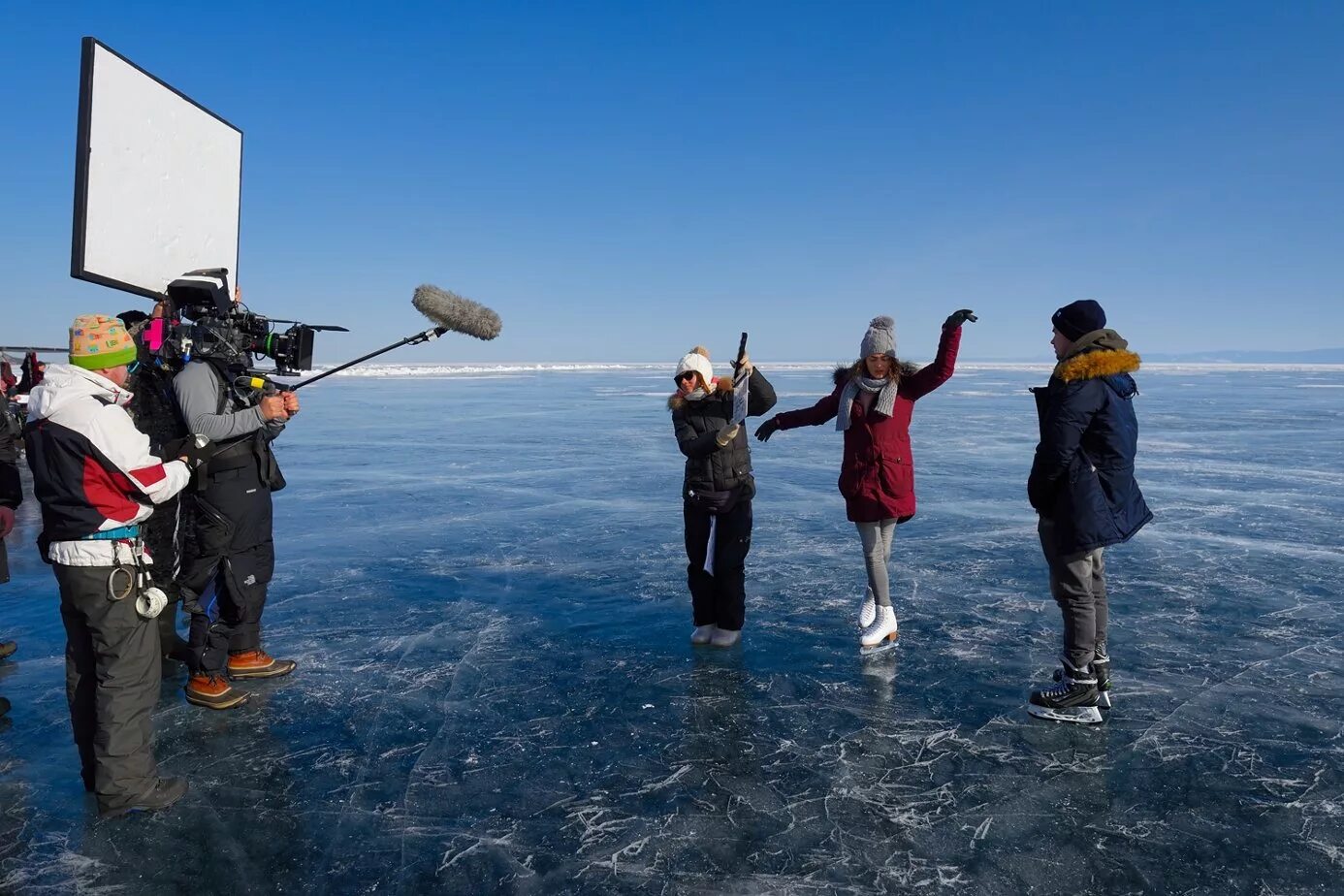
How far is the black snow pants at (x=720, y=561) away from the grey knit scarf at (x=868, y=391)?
0.73 meters

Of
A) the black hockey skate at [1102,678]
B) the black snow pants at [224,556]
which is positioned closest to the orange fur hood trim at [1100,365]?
the black hockey skate at [1102,678]

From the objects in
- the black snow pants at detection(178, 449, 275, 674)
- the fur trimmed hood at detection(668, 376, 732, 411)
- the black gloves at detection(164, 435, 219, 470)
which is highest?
the fur trimmed hood at detection(668, 376, 732, 411)

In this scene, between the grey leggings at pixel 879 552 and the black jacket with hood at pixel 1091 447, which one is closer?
the black jacket with hood at pixel 1091 447

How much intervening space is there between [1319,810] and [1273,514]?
6.20 metres

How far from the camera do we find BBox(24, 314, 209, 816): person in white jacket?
2.63 metres

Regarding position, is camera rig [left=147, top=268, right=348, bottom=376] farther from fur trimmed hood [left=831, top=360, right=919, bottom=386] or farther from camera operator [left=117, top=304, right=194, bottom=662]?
fur trimmed hood [left=831, top=360, right=919, bottom=386]

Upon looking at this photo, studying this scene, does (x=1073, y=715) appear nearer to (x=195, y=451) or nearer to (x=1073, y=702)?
(x=1073, y=702)

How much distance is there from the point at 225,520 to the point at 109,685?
40.1 inches

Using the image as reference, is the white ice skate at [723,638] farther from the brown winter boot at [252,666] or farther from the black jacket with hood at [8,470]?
the black jacket with hood at [8,470]

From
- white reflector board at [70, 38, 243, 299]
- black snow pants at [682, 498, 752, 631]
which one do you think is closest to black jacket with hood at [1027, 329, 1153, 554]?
black snow pants at [682, 498, 752, 631]

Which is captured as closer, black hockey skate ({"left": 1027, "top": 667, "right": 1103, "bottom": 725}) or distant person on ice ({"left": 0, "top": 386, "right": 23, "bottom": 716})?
black hockey skate ({"left": 1027, "top": 667, "right": 1103, "bottom": 725})

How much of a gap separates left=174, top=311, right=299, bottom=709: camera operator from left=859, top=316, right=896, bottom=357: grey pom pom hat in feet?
9.59

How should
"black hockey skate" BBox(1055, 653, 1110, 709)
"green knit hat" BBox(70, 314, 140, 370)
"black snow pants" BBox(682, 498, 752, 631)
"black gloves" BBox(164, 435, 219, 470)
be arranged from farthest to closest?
"black snow pants" BBox(682, 498, 752, 631), "black hockey skate" BBox(1055, 653, 1110, 709), "black gloves" BBox(164, 435, 219, 470), "green knit hat" BBox(70, 314, 140, 370)

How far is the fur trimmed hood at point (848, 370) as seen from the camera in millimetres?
4336
